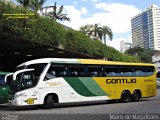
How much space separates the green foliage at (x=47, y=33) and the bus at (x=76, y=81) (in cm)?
547

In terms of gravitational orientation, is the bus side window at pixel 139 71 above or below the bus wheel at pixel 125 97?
above

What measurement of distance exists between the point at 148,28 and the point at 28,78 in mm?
118781

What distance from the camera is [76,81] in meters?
22.4

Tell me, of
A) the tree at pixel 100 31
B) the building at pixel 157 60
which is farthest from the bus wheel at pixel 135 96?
the building at pixel 157 60

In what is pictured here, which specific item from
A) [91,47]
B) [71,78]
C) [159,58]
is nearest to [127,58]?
[91,47]

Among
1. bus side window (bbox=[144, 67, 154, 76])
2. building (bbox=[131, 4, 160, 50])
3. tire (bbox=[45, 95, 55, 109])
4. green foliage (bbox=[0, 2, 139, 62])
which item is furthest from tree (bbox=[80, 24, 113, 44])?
building (bbox=[131, 4, 160, 50])

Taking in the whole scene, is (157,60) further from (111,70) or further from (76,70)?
(76,70)

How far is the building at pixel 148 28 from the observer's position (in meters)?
125

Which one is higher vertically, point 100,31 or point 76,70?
point 100,31

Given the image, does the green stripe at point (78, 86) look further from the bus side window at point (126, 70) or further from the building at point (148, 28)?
the building at point (148, 28)

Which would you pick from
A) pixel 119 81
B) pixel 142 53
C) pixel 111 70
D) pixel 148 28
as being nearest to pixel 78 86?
pixel 111 70

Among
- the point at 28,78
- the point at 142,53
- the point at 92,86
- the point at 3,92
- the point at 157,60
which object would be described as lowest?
the point at 3,92

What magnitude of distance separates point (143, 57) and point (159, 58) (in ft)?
24.7

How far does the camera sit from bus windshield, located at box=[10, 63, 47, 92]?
20266mm
